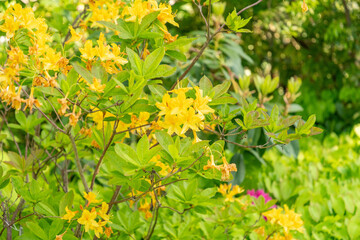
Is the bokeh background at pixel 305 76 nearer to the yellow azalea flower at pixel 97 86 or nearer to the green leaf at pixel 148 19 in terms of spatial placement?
the green leaf at pixel 148 19

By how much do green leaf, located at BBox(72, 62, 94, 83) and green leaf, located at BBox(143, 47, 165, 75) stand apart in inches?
Answer: 5.1

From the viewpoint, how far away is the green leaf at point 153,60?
100cm

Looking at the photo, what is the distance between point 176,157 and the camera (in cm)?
98

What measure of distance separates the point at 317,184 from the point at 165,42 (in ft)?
5.49

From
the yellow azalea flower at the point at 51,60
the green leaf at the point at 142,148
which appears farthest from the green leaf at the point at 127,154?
the yellow azalea flower at the point at 51,60

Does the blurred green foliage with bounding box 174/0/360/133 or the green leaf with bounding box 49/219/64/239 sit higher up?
the green leaf with bounding box 49/219/64/239

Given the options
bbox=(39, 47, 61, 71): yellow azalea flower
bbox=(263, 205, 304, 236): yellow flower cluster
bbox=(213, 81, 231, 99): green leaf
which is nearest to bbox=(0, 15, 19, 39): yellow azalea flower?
bbox=(39, 47, 61, 71): yellow azalea flower

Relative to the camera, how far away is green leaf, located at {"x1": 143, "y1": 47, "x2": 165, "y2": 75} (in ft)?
3.27

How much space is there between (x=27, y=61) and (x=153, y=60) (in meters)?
0.31

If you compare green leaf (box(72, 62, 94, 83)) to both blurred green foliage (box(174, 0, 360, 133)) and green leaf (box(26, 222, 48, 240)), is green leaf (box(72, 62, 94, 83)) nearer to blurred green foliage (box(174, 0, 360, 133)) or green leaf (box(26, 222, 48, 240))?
green leaf (box(26, 222, 48, 240))

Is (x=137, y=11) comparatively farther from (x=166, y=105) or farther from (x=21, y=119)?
(x=21, y=119)

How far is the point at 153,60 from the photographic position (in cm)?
100

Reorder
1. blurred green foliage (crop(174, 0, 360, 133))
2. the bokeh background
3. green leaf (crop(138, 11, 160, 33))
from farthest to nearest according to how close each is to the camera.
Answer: blurred green foliage (crop(174, 0, 360, 133))
the bokeh background
green leaf (crop(138, 11, 160, 33))

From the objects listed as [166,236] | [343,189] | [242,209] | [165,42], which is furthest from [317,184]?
[165,42]
